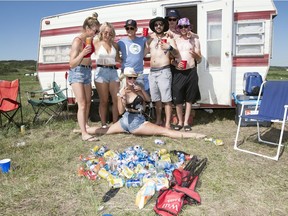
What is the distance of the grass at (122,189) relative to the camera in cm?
269

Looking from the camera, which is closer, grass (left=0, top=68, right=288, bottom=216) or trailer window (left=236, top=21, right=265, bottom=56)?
grass (left=0, top=68, right=288, bottom=216)

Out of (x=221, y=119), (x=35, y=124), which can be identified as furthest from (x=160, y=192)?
(x=35, y=124)

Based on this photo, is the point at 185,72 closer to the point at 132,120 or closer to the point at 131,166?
the point at 132,120

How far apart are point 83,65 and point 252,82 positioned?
10.6 ft

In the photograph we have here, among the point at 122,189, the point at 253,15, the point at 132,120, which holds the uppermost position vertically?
the point at 253,15

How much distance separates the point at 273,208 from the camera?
2621mm

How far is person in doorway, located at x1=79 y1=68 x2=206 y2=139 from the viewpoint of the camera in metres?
4.56

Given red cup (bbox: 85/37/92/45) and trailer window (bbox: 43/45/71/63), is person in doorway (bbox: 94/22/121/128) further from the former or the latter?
trailer window (bbox: 43/45/71/63)

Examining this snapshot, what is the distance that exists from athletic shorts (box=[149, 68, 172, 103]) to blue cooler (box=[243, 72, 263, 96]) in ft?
5.18

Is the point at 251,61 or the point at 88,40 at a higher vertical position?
the point at 88,40

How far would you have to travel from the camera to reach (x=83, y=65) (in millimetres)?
4559

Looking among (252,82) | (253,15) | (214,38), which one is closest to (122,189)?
(252,82)

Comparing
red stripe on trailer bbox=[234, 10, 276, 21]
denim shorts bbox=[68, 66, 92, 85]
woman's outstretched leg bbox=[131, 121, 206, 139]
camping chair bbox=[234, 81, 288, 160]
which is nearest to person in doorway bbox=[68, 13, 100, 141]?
denim shorts bbox=[68, 66, 92, 85]

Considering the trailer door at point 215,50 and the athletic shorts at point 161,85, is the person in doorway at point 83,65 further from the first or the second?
the trailer door at point 215,50
